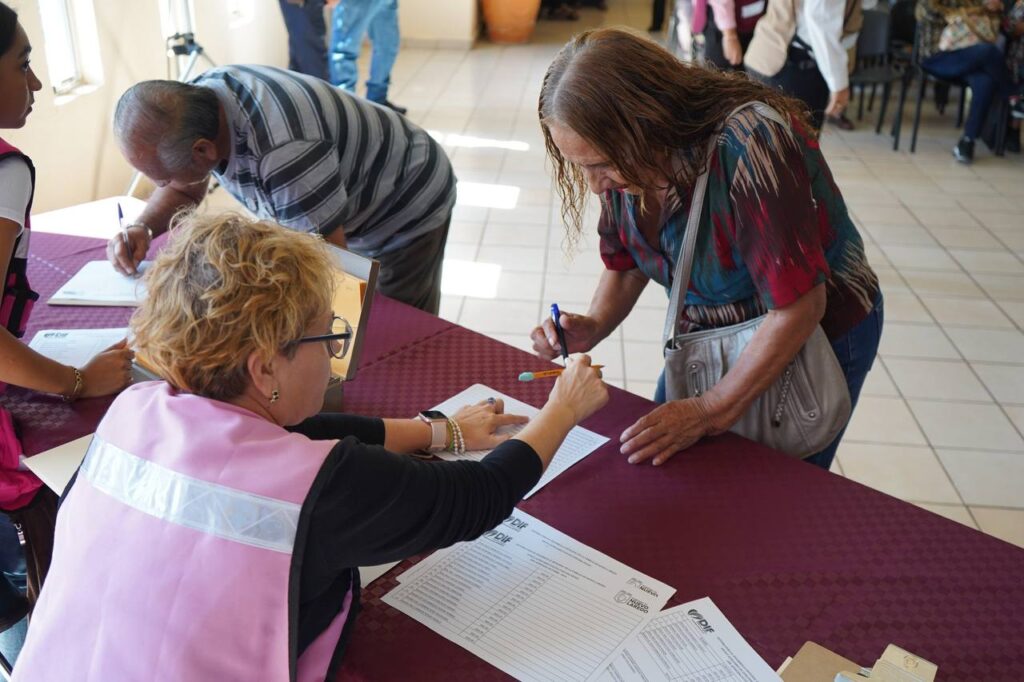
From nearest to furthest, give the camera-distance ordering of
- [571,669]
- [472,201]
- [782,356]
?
1. [571,669]
2. [782,356]
3. [472,201]

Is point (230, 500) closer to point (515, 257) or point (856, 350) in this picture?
point (856, 350)

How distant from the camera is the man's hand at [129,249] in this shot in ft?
6.87

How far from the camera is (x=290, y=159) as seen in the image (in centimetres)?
185

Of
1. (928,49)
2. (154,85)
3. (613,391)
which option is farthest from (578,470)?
(928,49)

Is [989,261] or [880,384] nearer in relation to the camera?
[880,384]

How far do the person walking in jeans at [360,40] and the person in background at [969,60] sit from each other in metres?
3.85

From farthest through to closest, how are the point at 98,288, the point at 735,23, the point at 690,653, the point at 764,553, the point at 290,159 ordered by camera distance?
1. the point at 735,23
2. the point at 98,288
3. the point at 290,159
4. the point at 764,553
5. the point at 690,653

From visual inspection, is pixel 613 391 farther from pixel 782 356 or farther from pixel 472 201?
pixel 472 201

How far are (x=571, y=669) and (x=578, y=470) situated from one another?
43 cm

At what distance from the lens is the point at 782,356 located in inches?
57.8

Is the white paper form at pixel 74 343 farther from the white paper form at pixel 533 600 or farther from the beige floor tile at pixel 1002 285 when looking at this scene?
the beige floor tile at pixel 1002 285

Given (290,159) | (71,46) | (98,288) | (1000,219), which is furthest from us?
(1000,219)

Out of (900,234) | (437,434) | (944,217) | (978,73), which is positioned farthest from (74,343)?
(978,73)

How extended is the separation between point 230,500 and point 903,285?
13.1ft
